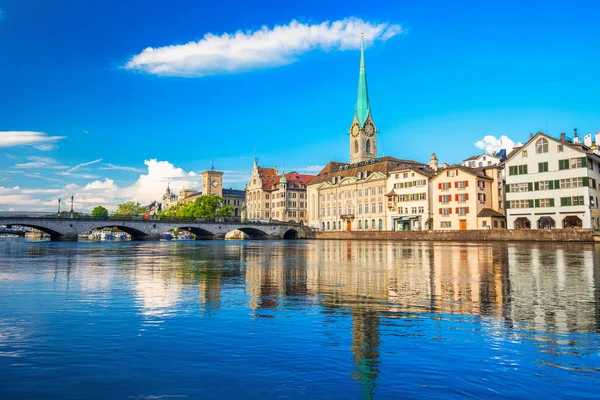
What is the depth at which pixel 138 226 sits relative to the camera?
348ft

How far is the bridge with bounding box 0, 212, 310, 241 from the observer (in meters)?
88.5

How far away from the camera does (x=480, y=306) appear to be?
13469mm

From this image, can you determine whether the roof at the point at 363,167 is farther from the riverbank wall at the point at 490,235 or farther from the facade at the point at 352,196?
the riverbank wall at the point at 490,235

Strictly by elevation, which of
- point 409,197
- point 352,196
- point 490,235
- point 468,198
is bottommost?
point 490,235

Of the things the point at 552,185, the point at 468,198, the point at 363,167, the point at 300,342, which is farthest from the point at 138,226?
the point at 300,342

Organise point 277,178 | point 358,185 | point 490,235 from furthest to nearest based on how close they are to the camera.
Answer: point 277,178, point 358,185, point 490,235

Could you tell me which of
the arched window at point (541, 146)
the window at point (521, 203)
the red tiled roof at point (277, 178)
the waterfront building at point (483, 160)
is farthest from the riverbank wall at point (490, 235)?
the red tiled roof at point (277, 178)

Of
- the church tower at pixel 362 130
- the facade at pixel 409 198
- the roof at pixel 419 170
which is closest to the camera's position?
the facade at pixel 409 198

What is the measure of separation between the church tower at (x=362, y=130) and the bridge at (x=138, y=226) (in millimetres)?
42479

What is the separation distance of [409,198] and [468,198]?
1662 cm

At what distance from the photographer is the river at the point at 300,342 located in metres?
6.89

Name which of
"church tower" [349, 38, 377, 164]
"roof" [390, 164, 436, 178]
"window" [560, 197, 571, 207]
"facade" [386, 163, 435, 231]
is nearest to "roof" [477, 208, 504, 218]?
"facade" [386, 163, 435, 231]

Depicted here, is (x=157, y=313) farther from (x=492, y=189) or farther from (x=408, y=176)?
(x=408, y=176)

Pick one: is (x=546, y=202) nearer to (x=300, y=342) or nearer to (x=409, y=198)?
(x=409, y=198)
